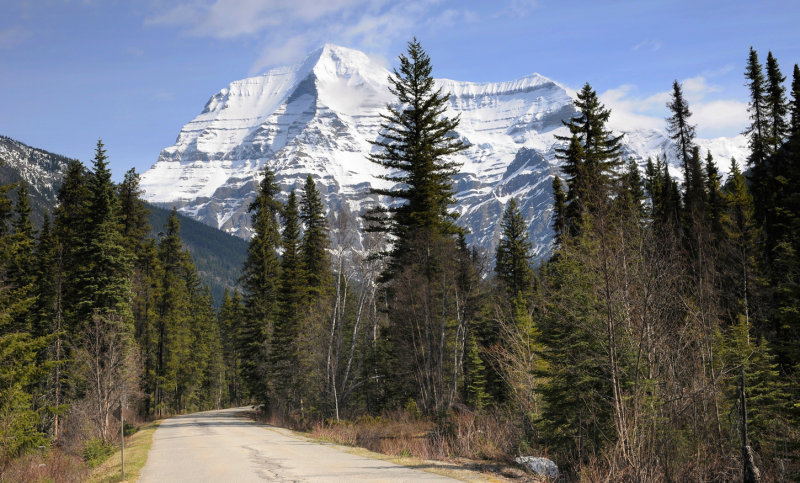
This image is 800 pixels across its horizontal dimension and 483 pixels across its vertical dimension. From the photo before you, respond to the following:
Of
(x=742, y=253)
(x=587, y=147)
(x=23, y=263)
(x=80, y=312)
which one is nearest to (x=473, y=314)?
(x=587, y=147)

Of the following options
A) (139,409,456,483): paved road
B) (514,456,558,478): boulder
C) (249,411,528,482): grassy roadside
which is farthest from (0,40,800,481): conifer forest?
(139,409,456,483): paved road

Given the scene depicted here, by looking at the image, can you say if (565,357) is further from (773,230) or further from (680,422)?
(773,230)

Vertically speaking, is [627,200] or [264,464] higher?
[627,200]

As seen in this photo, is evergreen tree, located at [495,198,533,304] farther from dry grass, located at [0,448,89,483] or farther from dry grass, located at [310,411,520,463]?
dry grass, located at [0,448,89,483]

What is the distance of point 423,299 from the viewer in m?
25.4

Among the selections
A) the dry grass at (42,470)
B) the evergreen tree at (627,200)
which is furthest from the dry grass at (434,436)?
the dry grass at (42,470)

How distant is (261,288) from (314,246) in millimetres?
6007

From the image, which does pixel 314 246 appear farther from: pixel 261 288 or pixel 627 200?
pixel 627 200

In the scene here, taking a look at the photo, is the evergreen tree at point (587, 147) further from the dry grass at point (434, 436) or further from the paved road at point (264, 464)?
the paved road at point (264, 464)

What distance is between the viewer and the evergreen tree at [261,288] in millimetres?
40938

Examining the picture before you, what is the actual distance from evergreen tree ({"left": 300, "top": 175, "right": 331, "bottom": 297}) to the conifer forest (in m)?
0.18

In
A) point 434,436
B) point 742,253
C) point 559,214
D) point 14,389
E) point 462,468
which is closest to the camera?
point 462,468

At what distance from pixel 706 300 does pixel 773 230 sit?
14303mm

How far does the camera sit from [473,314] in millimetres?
30062
